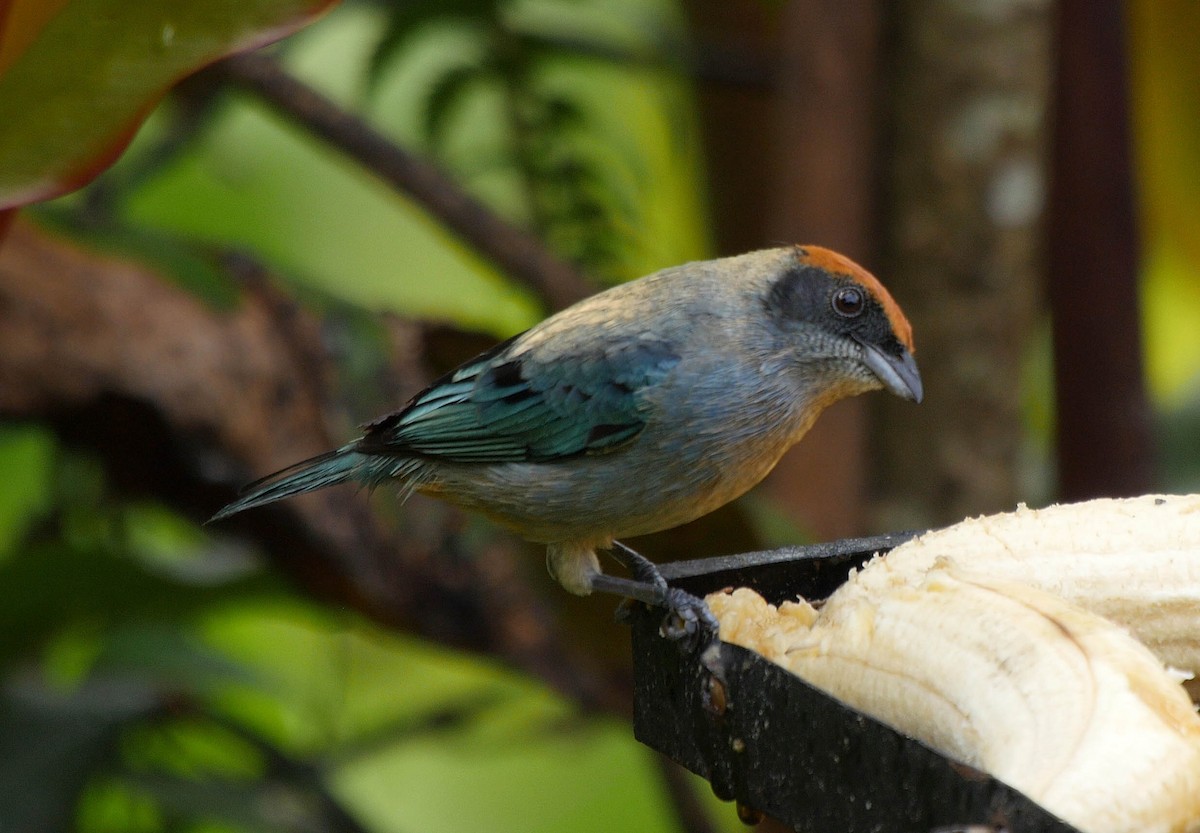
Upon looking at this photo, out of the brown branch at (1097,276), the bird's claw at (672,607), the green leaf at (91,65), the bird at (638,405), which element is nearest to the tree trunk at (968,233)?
the brown branch at (1097,276)

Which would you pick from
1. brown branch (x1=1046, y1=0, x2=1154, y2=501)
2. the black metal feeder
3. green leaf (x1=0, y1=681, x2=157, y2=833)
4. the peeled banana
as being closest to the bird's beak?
the black metal feeder

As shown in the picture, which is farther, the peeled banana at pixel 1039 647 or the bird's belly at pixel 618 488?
the bird's belly at pixel 618 488

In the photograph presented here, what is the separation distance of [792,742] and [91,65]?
1215mm

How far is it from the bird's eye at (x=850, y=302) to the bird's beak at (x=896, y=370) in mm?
59

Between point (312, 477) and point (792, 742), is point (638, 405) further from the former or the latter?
point (792, 742)

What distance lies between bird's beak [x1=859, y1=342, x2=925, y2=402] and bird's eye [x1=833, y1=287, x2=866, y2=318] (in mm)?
59

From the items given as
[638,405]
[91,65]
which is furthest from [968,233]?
[91,65]

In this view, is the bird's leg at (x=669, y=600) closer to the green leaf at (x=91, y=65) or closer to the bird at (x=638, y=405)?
the bird at (x=638, y=405)

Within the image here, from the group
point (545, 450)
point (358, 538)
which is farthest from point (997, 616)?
point (358, 538)

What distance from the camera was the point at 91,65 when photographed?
6.05 ft

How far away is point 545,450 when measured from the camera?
7.95 feet

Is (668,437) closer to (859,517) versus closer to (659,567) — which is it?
(659,567)

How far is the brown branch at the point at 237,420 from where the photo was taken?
9.50 feet

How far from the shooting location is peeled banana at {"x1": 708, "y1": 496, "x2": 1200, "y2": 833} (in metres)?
1.22
